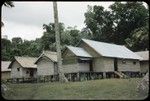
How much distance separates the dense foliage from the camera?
64812mm

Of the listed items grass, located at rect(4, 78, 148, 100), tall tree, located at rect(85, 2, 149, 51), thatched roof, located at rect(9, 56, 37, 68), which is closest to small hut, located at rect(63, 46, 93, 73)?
thatched roof, located at rect(9, 56, 37, 68)

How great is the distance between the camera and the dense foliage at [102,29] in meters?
64.8

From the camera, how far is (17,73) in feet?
170

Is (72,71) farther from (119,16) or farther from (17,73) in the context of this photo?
(119,16)

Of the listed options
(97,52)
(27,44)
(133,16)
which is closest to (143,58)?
(97,52)

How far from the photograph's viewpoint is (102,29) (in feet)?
233

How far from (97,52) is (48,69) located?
25.8ft

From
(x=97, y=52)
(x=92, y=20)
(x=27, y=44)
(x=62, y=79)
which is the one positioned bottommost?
(x=62, y=79)

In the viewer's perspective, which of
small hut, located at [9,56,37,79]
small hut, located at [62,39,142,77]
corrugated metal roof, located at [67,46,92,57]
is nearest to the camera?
corrugated metal roof, located at [67,46,92,57]

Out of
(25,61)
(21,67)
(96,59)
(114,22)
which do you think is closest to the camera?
(96,59)

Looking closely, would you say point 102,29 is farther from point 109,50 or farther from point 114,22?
point 109,50

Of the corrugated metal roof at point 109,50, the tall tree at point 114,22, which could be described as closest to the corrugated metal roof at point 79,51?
the corrugated metal roof at point 109,50

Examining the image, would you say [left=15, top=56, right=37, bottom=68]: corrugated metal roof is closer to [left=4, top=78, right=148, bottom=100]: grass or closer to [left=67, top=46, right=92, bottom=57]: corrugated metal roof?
[left=67, top=46, right=92, bottom=57]: corrugated metal roof

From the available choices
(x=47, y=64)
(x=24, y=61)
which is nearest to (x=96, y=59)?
(x=47, y=64)
